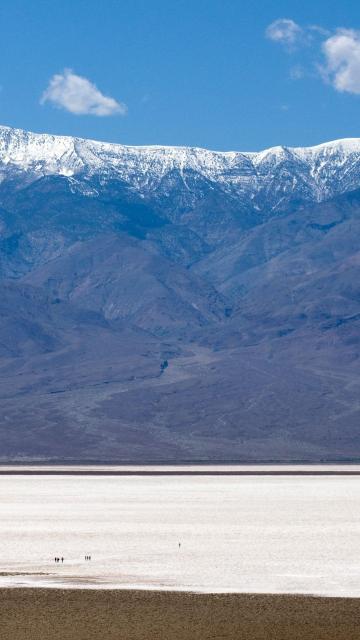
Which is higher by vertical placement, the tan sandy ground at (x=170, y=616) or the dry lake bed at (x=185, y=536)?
the dry lake bed at (x=185, y=536)

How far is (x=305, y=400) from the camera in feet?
634

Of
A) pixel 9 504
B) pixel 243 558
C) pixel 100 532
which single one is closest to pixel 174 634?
pixel 243 558

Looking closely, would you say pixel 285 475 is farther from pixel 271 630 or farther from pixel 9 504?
pixel 271 630

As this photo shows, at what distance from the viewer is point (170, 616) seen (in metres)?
33.0

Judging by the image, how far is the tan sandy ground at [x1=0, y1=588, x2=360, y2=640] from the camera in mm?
31312

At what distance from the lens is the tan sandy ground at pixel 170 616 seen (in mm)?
31312

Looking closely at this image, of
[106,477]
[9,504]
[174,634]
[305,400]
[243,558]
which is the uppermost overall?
[305,400]

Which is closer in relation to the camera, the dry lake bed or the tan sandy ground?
the tan sandy ground

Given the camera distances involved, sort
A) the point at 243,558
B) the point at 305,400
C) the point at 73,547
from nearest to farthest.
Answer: the point at 243,558 < the point at 73,547 < the point at 305,400

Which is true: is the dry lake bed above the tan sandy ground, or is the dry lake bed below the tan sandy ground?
above

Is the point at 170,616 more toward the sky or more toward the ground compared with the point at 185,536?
more toward the ground

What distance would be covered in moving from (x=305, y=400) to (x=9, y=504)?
430ft

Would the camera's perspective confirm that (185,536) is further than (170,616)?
Yes

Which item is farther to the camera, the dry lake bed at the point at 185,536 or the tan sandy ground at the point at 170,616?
the dry lake bed at the point at 185,536
